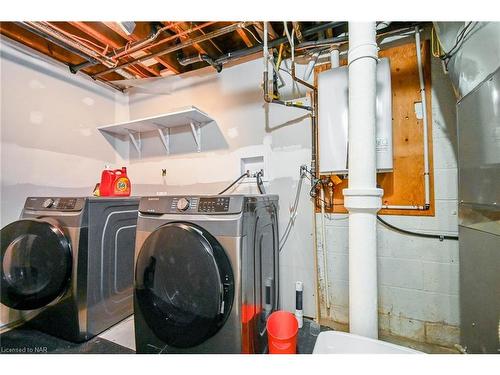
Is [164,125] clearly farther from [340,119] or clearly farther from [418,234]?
[418,234]

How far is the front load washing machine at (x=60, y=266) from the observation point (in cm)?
144

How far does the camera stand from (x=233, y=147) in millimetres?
2068

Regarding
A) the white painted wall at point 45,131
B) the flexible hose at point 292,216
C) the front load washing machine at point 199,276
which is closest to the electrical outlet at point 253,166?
the flexible hose at point 292,216

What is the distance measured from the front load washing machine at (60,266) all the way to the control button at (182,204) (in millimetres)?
727

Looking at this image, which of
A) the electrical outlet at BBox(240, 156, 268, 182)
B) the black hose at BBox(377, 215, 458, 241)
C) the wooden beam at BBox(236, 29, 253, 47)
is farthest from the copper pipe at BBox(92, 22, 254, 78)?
the black hose at BBox(377, 215, 458, 241)

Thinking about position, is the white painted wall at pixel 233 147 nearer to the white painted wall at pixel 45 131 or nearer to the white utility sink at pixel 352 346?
the white painted wall at pixel 45 131

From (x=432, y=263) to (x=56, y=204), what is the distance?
8.65 feet

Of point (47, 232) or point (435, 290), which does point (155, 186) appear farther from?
point (435, 290)

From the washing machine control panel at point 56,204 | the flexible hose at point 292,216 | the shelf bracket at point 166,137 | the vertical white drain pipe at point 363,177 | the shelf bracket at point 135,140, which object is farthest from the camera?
the shelf bracket at point 135,140

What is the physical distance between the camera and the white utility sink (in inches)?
36.4

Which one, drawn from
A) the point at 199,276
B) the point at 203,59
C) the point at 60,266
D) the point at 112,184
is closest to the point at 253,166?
the point at 203,59

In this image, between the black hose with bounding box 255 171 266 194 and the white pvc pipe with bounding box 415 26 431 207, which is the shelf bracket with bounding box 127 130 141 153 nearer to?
the black hose with bounding box 255 171 266 194
